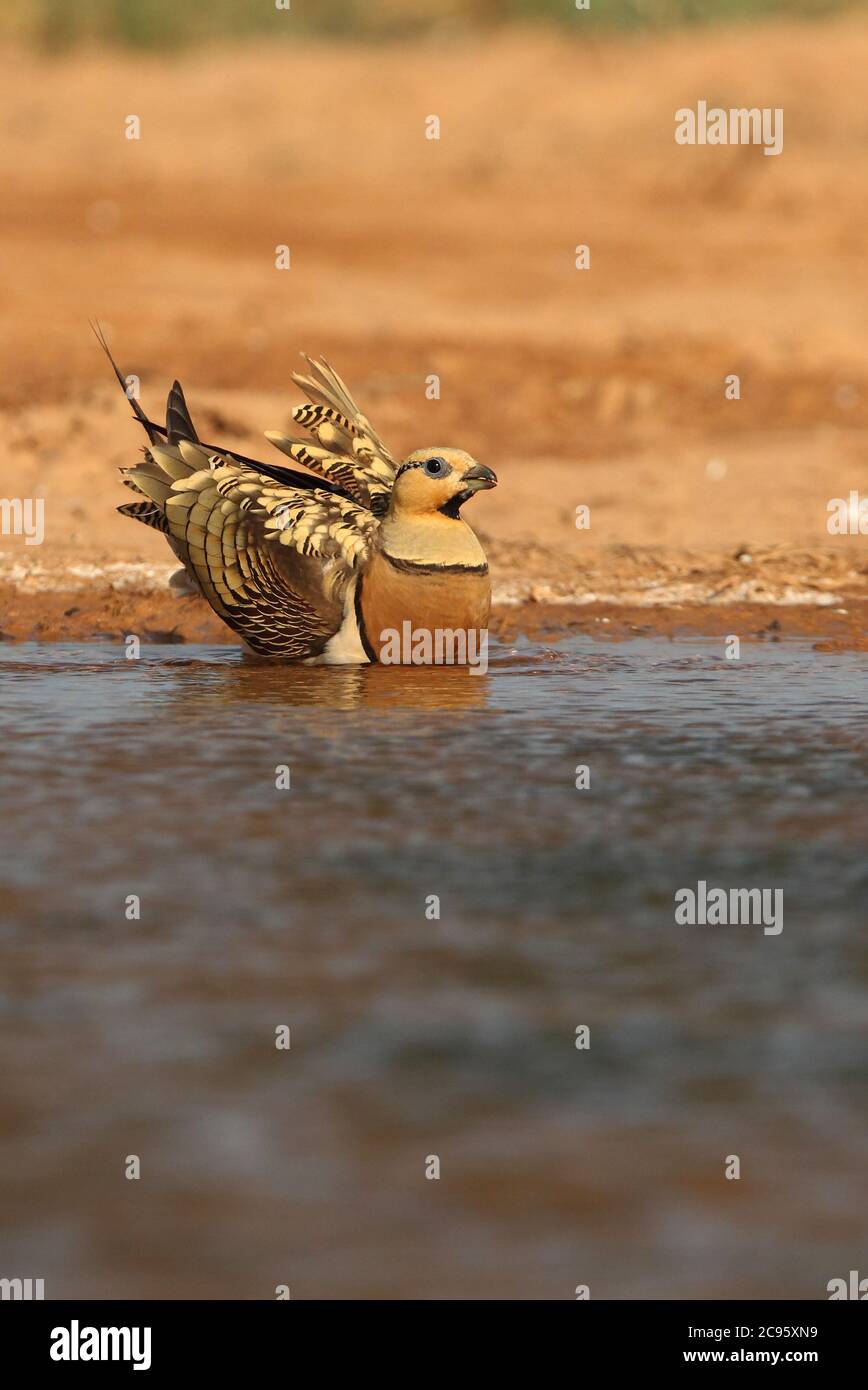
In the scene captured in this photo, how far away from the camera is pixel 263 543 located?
974cm

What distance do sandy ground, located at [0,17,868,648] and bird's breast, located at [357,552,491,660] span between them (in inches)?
84.1

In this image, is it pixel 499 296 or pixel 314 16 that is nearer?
pixel 499 296

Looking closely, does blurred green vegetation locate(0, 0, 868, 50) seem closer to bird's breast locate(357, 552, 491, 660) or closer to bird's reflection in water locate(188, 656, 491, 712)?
bird's reflection in water locate(188, 656, 491, 712)

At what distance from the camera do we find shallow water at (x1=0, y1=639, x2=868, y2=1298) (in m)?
3.74

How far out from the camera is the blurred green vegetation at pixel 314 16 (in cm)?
2992

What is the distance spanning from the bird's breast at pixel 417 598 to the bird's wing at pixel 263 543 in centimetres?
13

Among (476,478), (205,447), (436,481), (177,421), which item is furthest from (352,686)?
(177,421)

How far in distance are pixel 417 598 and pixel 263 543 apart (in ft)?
2.52

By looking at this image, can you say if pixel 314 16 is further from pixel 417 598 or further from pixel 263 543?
pixel 417 598
